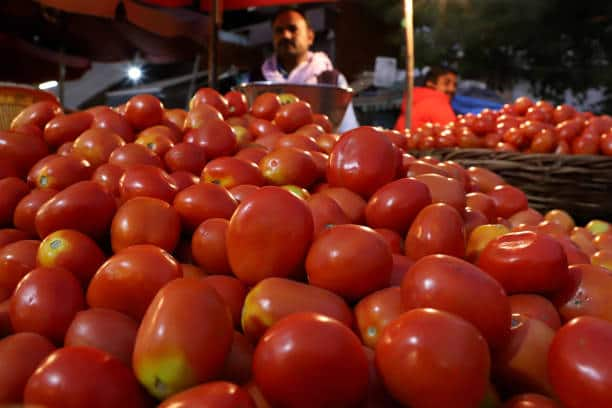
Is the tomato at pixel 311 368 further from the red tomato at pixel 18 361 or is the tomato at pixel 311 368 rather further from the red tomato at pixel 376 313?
the red tomato at pixel 18 361

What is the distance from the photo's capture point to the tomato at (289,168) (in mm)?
1109

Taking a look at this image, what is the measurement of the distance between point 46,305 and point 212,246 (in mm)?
257

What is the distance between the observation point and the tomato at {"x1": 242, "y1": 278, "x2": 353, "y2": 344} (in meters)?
0.67

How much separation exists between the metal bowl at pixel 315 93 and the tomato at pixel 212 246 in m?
1.56

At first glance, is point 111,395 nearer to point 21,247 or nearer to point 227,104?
point 21,247

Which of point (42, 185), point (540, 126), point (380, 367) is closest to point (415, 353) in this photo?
point (380, 367)

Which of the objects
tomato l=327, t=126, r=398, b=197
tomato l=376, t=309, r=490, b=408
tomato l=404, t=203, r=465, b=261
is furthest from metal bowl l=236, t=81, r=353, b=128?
tomato l=376, t=309, r=490, b=408

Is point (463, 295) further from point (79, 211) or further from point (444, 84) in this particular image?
point (444, 84)

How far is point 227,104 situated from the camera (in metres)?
1.69

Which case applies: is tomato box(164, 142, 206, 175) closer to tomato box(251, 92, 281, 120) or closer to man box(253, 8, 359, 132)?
tomato box(251, 92, 281, 120)

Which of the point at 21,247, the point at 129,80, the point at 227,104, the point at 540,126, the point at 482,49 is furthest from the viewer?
the point at 129,80

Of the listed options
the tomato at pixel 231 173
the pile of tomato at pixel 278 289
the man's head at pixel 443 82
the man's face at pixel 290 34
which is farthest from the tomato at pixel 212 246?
the man's head at pixel 443 82

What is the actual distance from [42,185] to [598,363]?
1.01 metres

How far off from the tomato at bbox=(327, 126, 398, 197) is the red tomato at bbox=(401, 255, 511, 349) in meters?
0.37
